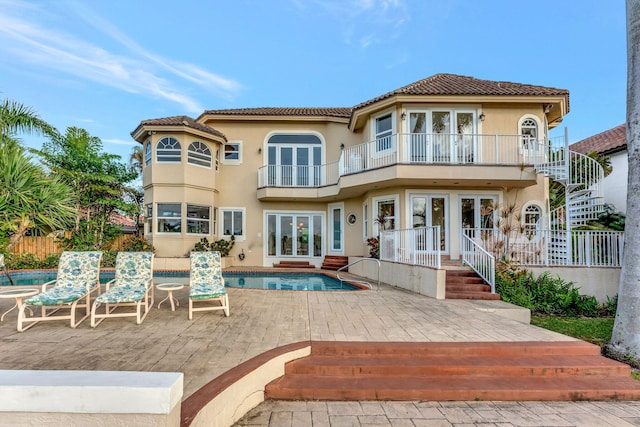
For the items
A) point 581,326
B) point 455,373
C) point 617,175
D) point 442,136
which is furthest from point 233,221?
point 617,175

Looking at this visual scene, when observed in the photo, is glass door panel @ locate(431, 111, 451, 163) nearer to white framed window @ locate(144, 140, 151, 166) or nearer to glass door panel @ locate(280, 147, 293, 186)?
glass door panel @ locate(280, 147, 293, 186)

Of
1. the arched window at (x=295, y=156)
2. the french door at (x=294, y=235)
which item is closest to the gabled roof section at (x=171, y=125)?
the arched window at (x=295, y=156)

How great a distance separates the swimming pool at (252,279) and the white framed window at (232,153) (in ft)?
20.0

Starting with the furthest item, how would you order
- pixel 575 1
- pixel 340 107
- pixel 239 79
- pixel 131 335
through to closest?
pixel 239 79 → pixel 340 107 → pixel 575 1 → pixel 131 335

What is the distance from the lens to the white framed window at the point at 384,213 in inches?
481

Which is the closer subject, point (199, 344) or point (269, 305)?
point (199, 344)

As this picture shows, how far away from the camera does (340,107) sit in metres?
17.6

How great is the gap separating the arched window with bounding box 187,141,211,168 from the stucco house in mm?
50

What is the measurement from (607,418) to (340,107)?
1674cm

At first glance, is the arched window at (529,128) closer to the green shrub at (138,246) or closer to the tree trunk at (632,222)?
the tree trunk at (632,222)

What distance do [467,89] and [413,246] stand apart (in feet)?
21.9

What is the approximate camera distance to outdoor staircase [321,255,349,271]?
14.8 meters

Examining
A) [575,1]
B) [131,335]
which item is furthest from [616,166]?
[131,335]

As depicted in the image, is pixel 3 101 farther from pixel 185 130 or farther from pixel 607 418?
pixel 607 418
